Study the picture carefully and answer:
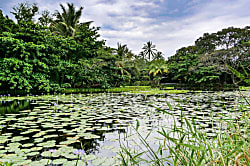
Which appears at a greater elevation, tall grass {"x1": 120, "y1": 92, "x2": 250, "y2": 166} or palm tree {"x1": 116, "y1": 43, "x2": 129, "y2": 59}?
palm tree {"x1": 116, "y1": 43, "x2": 129, "y2": 59}

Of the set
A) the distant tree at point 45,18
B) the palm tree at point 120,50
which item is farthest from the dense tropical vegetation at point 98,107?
the palm tree at point 120,50

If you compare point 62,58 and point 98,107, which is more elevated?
point 62,58

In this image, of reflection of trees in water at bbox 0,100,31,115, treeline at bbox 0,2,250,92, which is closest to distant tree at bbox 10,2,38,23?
treeline at bbox 0,2,250,92

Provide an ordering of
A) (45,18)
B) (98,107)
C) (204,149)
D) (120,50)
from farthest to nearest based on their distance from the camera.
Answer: (120,50)
(45,18)
(98,107)
(204,149)

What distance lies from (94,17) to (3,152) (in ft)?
52.5

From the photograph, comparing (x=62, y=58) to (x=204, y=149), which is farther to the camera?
(x=62, y=58)

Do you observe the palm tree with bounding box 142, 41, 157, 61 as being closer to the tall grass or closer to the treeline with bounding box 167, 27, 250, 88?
the treeline with bounding box 167, 27, 250, 88

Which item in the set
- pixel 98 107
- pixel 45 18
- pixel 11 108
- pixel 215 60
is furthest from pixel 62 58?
pixel 215 60

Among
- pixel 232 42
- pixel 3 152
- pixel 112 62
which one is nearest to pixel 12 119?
pixel 3 152

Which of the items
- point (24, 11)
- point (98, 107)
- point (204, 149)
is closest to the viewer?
point (204, 149)

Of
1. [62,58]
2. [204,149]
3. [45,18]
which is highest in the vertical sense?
[45,18]

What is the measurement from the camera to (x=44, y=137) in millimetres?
2018

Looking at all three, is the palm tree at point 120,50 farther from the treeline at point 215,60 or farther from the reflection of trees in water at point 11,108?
the reflection of trees in water at point 11,108

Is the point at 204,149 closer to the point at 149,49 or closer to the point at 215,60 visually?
the point at 215,60
